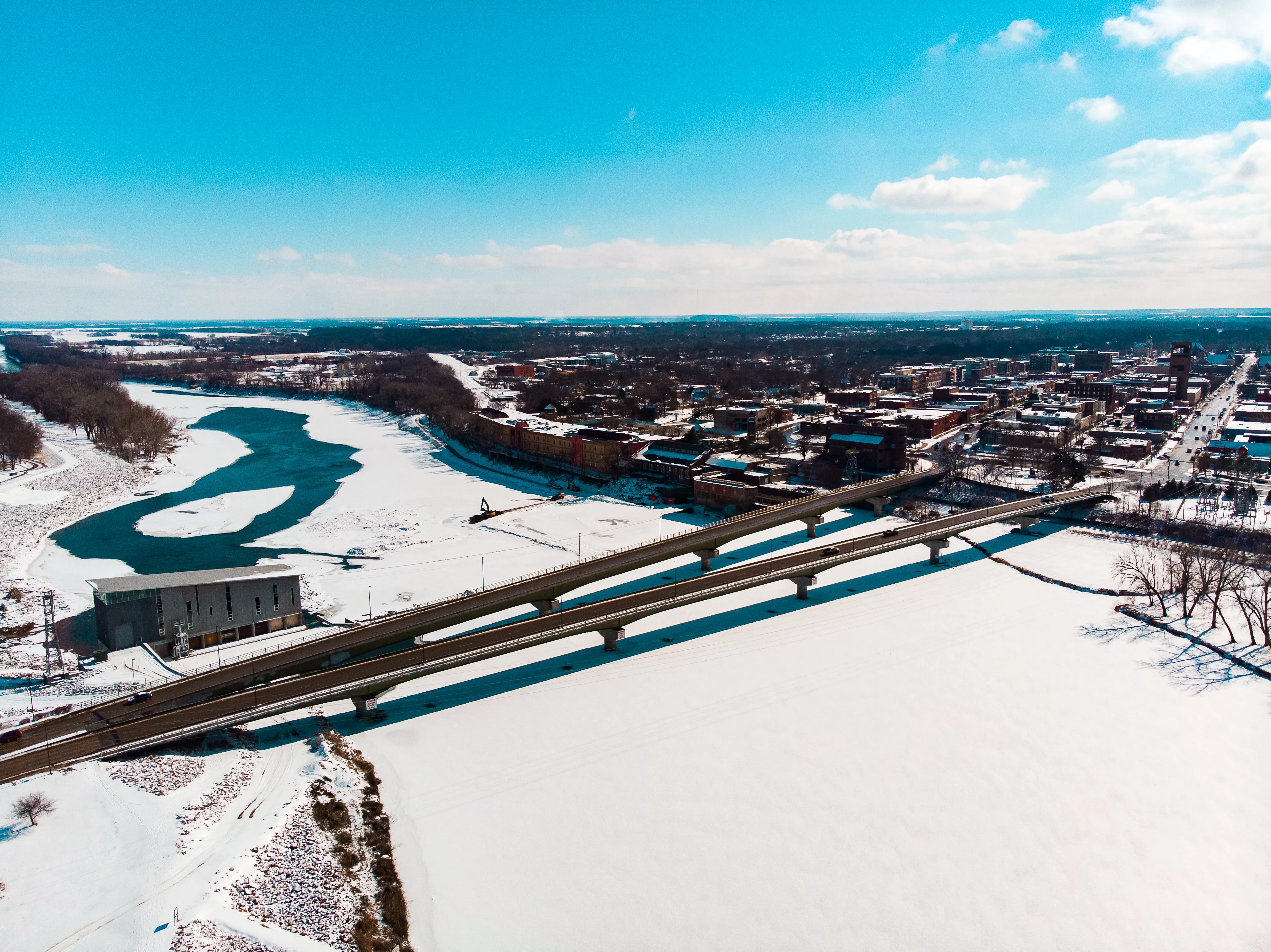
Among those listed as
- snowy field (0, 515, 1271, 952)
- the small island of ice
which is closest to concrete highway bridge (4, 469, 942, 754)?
snowy field (0, 515, 1271, 952)

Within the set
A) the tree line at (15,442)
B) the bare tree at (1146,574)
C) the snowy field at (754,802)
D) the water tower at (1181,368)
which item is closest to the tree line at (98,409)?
the tree line at (15,442)

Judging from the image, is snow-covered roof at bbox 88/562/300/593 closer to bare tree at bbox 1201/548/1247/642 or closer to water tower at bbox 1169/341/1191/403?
bare tree at bbox 1201/548/1247/642

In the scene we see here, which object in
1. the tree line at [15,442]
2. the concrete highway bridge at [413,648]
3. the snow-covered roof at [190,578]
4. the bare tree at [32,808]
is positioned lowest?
the bare tree at [32,808]

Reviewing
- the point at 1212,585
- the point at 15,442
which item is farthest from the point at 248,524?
the point at 1212,585

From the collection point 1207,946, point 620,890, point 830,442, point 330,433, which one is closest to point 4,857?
point 620,890

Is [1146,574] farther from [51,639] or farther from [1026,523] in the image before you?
[51,639]

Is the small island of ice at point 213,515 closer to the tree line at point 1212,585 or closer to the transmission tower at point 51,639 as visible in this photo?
the transmission tower at point 51,639

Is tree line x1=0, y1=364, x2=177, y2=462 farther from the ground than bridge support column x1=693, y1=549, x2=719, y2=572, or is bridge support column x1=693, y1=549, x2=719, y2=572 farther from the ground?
tree line x1=0, y1=364, x2=177, y2=462
